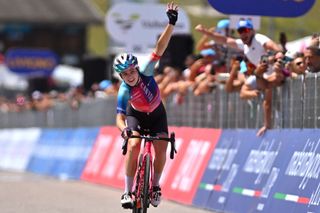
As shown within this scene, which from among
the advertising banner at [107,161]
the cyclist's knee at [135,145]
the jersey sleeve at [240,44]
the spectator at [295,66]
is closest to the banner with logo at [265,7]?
the spectator at [295,66]

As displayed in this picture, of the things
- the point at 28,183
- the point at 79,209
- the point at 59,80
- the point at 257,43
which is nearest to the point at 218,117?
the point at 257,43

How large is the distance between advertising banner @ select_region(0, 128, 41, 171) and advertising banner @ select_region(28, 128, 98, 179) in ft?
2.25

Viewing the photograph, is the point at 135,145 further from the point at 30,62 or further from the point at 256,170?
the point at 30,62

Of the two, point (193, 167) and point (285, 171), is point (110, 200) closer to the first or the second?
point (193, 167)

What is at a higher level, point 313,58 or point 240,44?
point 313,58

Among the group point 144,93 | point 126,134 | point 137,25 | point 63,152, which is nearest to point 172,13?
point 144,93

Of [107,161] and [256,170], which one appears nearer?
[256,170]

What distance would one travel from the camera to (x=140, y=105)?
42.4 feet

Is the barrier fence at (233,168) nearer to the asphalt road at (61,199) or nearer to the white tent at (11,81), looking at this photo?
the asphalt road at (61,199)

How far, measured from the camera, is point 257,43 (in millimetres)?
15797

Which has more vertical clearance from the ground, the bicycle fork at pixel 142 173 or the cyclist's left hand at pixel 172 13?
the cyclist's left hand at pixel 172 13

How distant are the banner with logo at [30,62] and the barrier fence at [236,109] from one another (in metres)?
13.3

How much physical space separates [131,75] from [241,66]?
13.6ft

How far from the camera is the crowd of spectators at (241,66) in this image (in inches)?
567
